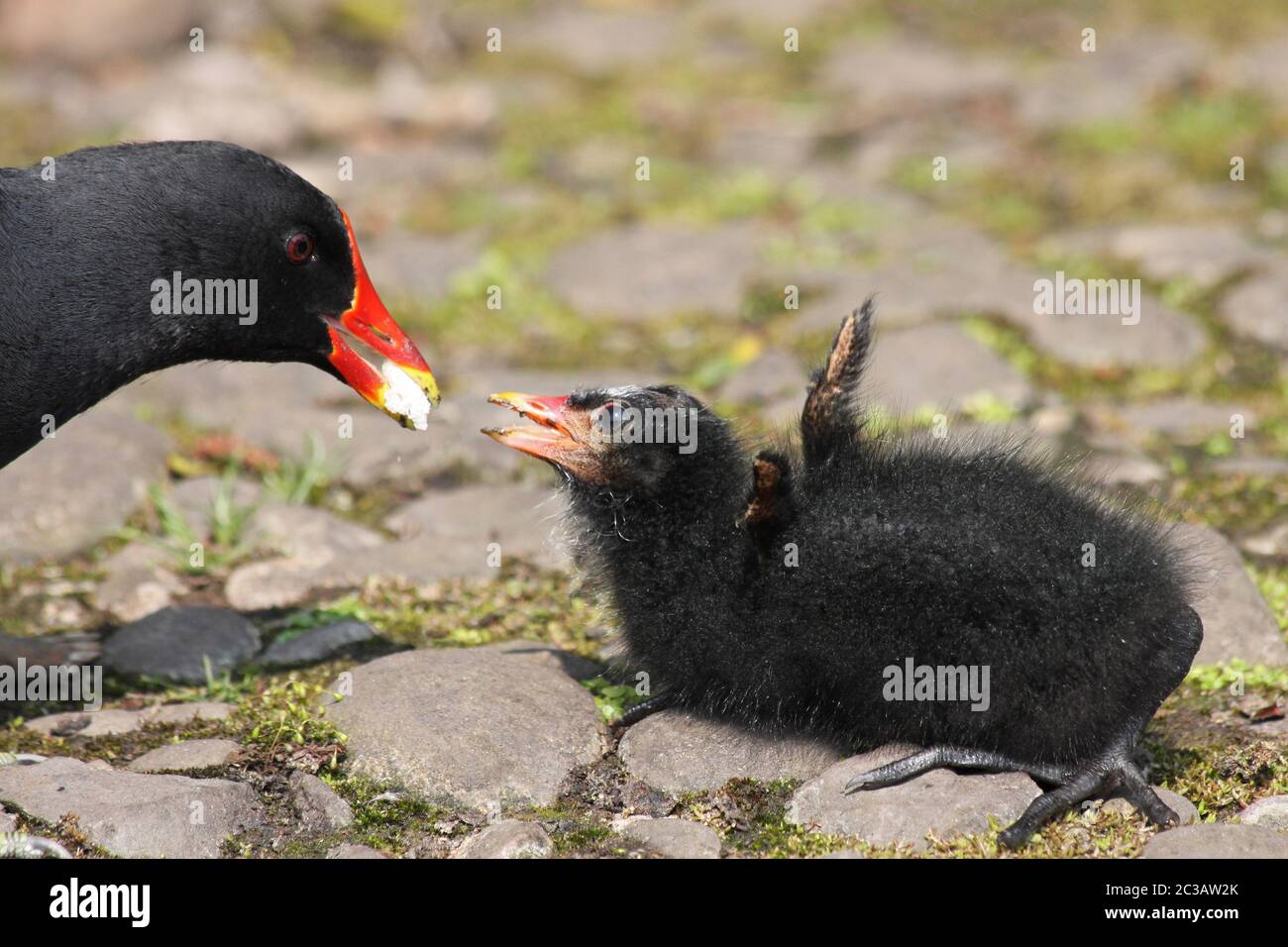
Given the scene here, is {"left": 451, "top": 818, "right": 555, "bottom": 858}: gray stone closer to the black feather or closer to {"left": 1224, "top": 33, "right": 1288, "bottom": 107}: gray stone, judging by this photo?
the black feather

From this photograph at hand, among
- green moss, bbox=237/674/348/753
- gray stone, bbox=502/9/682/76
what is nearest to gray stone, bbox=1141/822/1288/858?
green moss, bbox=237/674/348/753

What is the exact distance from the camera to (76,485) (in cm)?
573

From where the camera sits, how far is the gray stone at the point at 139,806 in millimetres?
3596

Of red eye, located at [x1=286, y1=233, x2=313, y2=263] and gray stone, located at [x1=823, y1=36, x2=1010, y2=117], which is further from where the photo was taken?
gray stone, located at [x1=823, y1=36, x2=1010, y2=117]

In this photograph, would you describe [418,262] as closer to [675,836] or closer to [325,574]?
[325,574]

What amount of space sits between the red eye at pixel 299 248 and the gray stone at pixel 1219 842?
105 inches

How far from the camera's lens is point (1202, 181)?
848 centimetres

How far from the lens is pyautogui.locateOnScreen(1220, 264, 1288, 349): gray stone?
687 cm

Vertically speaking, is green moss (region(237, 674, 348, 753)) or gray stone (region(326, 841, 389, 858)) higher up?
green moss (region(237, 674, 348, 753))

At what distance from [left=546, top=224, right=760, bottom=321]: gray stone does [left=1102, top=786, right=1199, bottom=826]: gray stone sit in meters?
3.96

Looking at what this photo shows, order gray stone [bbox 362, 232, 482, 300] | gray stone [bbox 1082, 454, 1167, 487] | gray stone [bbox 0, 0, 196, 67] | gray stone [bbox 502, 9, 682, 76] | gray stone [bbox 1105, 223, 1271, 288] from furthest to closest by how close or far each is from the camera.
Answer: gray stone [bbox 502, 9, 682, 76] < gray stone [bbox 0, 0, 196, 67] < gray stone [bbox 362, 232, 482, 300] < gray stone [bbox 1105, 223, 1271, 288] < gray stone [bbox 1082, 454, 1167, 487]

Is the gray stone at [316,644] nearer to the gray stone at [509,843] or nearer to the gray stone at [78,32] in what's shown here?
the gray stone at [509,843]

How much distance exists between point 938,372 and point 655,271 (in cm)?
177

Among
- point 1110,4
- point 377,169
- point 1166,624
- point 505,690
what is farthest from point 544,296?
point 1110,4
